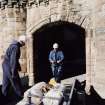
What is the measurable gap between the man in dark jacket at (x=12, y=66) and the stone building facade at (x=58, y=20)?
2.86 m

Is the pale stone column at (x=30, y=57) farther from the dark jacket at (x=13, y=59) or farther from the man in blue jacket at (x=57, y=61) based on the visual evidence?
the dark jacket at (x=13, y=59)

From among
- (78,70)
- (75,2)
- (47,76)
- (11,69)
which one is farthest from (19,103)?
(78,70)

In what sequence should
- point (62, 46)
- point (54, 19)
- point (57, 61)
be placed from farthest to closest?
1. point (62, 46)
2. point (54, 19)
3. point (57, 61)

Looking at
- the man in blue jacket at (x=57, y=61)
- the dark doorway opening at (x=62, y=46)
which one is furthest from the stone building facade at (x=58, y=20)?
the man in blue jacket at (x=57, y=61)

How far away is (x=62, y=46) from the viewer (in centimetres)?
1748

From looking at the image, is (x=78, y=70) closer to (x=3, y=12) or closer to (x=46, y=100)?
(x=3, y=12)

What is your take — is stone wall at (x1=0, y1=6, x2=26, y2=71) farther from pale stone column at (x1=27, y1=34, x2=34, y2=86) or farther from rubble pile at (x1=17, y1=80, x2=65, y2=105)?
rubble pile at (x1=17, y1=80, x2=65, y2=105)

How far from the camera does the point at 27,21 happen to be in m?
15.3

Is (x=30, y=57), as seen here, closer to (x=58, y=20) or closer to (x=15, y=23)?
(x=15, y=23)

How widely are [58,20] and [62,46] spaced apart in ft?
11.2

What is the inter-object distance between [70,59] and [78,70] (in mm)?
661

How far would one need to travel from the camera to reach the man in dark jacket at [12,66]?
1010 centimetres

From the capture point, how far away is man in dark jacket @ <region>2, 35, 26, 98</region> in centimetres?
1010

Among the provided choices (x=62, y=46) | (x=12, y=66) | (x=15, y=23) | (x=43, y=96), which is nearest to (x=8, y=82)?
(x=12, y=66)
